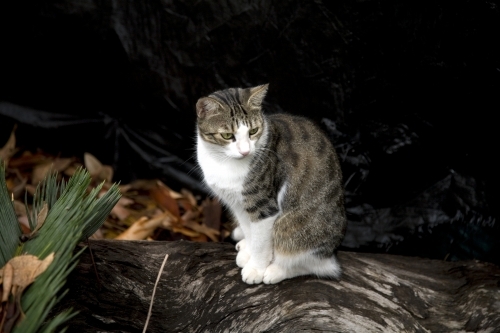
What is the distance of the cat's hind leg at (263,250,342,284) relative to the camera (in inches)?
98.2

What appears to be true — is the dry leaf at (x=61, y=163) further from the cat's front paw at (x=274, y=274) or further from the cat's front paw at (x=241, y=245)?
the cat's front paw at (x=274, y=274)

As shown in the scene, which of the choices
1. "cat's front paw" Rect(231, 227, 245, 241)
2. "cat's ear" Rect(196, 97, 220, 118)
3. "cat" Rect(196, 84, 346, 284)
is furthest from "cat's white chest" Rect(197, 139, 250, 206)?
"cat's front paw" Rect(231, 227, 245, 241)

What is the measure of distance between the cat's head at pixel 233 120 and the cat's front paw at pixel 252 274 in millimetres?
470

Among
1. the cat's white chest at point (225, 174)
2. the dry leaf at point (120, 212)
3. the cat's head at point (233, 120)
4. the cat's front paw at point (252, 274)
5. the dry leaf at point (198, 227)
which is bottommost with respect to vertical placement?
the dry leaf at point (198, 227)

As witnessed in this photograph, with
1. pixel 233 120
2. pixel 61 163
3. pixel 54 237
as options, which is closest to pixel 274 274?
pixel 233 120

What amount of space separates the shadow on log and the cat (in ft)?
0.33

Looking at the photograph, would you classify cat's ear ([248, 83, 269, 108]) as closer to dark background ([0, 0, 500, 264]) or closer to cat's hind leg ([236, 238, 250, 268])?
cat's hind leg ([236, 238, 250, 268])

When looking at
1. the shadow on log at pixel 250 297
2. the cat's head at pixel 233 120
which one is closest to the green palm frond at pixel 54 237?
the shadow on log at pixel 250 297

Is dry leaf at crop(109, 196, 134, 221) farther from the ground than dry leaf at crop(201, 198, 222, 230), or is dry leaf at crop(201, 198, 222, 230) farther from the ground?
dry leaf at crop(109, 196, 134, 221)

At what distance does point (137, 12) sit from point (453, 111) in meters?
1.86

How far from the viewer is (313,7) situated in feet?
10.0

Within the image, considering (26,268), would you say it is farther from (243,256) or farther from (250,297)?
(243,256)

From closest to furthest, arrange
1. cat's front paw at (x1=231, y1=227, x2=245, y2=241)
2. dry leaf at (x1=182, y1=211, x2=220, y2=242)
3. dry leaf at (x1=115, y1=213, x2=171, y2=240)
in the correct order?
cat's front paw at (x1=231, y1=227, x2=245, y2=241) < dry leaf at (x1=115, y1=213, x2=171, y2=240) < dry leaf at (x1=182, y1=211, x2=220, y2=242)

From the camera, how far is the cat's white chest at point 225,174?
2451mm
